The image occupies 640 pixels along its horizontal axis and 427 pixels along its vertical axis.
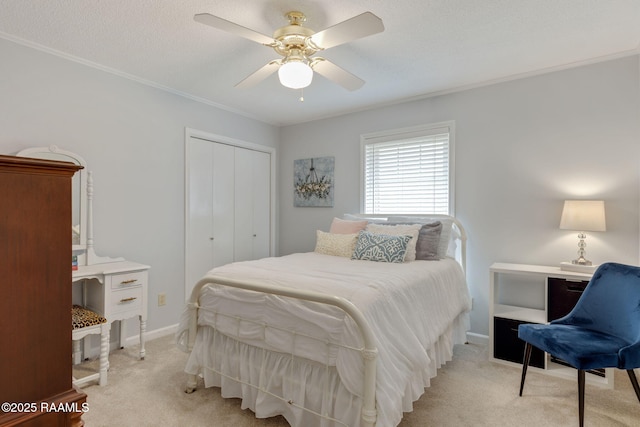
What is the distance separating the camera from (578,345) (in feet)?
6.29

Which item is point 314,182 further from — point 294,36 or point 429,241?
point 294,36

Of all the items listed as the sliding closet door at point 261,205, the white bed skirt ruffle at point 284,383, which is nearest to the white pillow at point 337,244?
the white bed skirt ruffle at point 284,383

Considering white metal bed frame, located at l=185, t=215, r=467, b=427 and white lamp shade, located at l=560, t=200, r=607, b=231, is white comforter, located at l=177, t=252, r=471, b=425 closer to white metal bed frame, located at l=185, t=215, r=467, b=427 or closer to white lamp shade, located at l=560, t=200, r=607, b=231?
white metal bed frame, located at l=185, t=215, r=467, b=427

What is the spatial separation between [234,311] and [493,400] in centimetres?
175

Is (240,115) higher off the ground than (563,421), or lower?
higher

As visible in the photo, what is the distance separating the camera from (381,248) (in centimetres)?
285

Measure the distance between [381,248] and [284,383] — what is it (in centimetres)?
140

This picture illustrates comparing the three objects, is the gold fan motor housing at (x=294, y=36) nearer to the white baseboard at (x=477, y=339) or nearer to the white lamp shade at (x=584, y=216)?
the white lamp shade at (x=584, y=216)

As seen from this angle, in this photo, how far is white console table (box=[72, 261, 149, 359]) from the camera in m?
2.52

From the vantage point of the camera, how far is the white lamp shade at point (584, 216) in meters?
2.46

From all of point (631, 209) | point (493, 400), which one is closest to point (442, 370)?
point (493, 400)

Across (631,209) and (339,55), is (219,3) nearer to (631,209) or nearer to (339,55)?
(339,55)

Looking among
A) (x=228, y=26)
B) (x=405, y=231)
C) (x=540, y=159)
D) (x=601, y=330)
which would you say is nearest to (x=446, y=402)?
(x=601, y=330)

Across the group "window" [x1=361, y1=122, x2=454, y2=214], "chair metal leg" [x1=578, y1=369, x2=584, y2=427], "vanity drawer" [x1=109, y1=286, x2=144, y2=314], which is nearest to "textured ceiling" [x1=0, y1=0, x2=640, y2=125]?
"window" [x1=361, y1=122, x2=454, y2=214]
